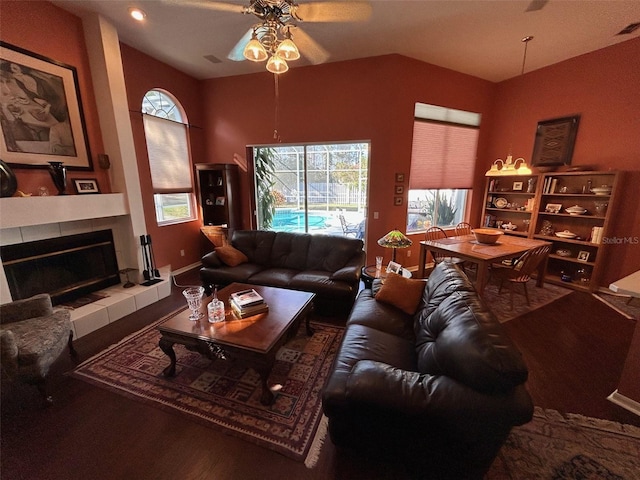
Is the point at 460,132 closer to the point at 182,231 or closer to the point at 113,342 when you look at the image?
the point at 182,231

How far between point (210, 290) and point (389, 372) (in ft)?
9.23

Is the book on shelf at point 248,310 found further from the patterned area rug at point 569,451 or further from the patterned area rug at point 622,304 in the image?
the patterned area rug at point 622,304

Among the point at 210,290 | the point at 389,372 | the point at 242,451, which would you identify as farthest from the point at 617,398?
the point at 210,290

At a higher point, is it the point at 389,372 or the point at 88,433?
the point at 389,372

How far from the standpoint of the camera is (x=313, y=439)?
5.19 feet

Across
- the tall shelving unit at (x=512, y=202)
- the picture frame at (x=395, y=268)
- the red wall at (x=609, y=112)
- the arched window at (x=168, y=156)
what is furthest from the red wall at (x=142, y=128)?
the red wall at (x=609, y=112)

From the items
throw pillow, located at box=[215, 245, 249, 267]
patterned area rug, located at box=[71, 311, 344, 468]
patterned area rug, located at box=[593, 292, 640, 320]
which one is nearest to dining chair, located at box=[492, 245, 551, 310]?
patterned area rug, located at box=[593, 292, 640, 320]

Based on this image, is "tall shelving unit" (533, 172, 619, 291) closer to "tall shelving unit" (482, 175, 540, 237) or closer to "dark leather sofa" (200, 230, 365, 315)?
"tall shelving unit" (482, 175, 540, 237)

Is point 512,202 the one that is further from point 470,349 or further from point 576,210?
point 470,349

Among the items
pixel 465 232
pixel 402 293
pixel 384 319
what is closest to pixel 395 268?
pixel 402 293

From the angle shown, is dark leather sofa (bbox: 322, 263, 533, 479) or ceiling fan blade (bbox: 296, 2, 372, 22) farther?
ceiling fan blade (bbox: 296, 2, 372, 22)

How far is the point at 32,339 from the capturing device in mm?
1822

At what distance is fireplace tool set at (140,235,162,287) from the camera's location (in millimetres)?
3506

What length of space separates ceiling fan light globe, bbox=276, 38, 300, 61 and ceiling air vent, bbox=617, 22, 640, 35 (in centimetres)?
393
